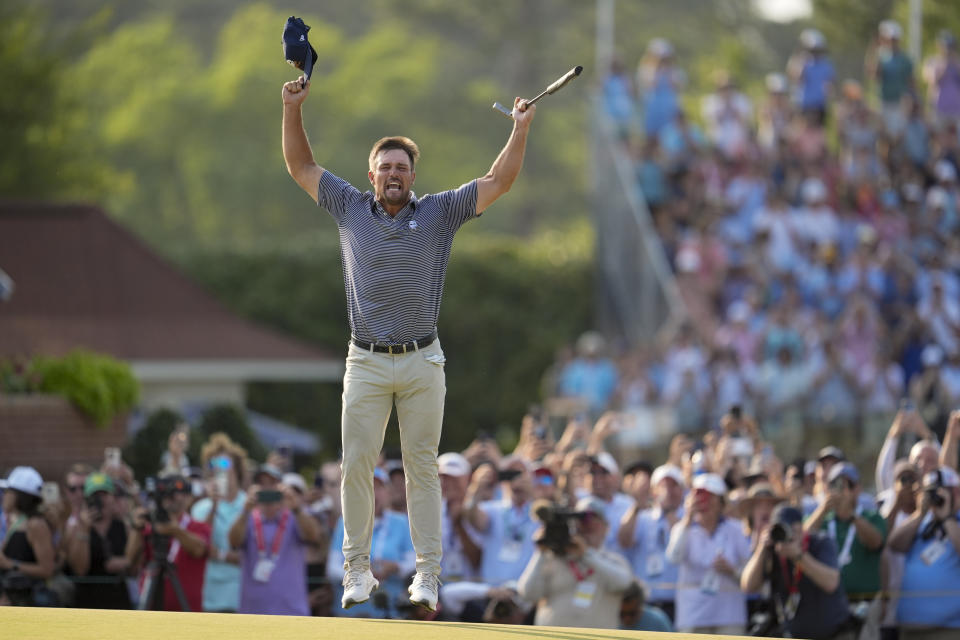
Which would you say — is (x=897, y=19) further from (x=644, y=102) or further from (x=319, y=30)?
(x=319, y=30)

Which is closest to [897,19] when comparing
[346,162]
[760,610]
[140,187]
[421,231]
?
[346,162]

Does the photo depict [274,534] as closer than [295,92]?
No

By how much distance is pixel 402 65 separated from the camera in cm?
5509

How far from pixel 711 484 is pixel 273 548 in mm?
2872

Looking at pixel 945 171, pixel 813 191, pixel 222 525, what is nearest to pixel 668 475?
pixel 222 525

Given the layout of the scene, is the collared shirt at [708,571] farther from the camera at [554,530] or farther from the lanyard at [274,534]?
the lanyard at [274,534]

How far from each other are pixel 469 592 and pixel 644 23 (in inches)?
1805

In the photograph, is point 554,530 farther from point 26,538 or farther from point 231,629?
point 231,629

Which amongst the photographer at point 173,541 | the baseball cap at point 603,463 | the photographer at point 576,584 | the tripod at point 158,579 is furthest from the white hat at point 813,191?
the tripod at point 158,579

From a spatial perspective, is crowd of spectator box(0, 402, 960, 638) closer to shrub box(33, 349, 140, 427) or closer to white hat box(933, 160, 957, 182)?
shrub box(33, 349, 140, 427)

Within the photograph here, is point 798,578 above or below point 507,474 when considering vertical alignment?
below

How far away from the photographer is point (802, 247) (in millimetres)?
21641

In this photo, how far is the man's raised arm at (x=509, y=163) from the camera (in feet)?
27.8

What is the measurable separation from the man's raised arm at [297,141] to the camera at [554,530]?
3.07 metres
